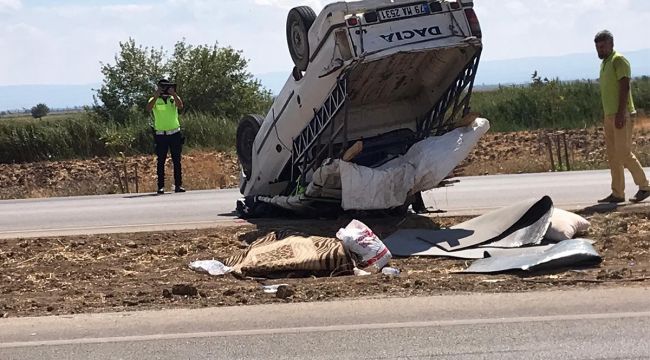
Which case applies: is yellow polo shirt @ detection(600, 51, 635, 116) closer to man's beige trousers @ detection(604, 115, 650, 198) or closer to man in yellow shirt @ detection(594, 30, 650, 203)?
man in yellow shirt @ detection(594, 30, 650, 203)

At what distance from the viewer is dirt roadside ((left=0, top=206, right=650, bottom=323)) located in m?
7.07

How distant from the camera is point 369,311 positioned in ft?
21.3

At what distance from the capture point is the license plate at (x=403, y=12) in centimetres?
934

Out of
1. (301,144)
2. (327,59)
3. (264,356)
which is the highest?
(327,59)

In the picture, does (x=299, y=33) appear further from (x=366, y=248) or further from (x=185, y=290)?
(x=185, y=290)

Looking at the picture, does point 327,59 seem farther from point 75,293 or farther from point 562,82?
point 562,82

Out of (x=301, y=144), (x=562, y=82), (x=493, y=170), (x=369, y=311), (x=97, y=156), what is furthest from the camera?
(x=562, y=82)

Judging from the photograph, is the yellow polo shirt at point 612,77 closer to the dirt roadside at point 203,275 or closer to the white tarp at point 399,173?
the dirt roadside at point 203,275

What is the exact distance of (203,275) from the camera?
8.31 meters

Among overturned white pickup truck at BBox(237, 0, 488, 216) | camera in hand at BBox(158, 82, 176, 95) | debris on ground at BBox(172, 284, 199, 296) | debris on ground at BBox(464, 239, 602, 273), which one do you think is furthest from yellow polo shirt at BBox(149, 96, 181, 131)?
debris on ground at BBox(464, 239, 602, 273)

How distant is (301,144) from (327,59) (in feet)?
4.56

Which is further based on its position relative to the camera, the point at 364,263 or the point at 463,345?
the point at 364,263

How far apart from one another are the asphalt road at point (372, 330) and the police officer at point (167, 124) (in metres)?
9.12

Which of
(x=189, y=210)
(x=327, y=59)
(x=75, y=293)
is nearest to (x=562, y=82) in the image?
(x=189, y=210)
